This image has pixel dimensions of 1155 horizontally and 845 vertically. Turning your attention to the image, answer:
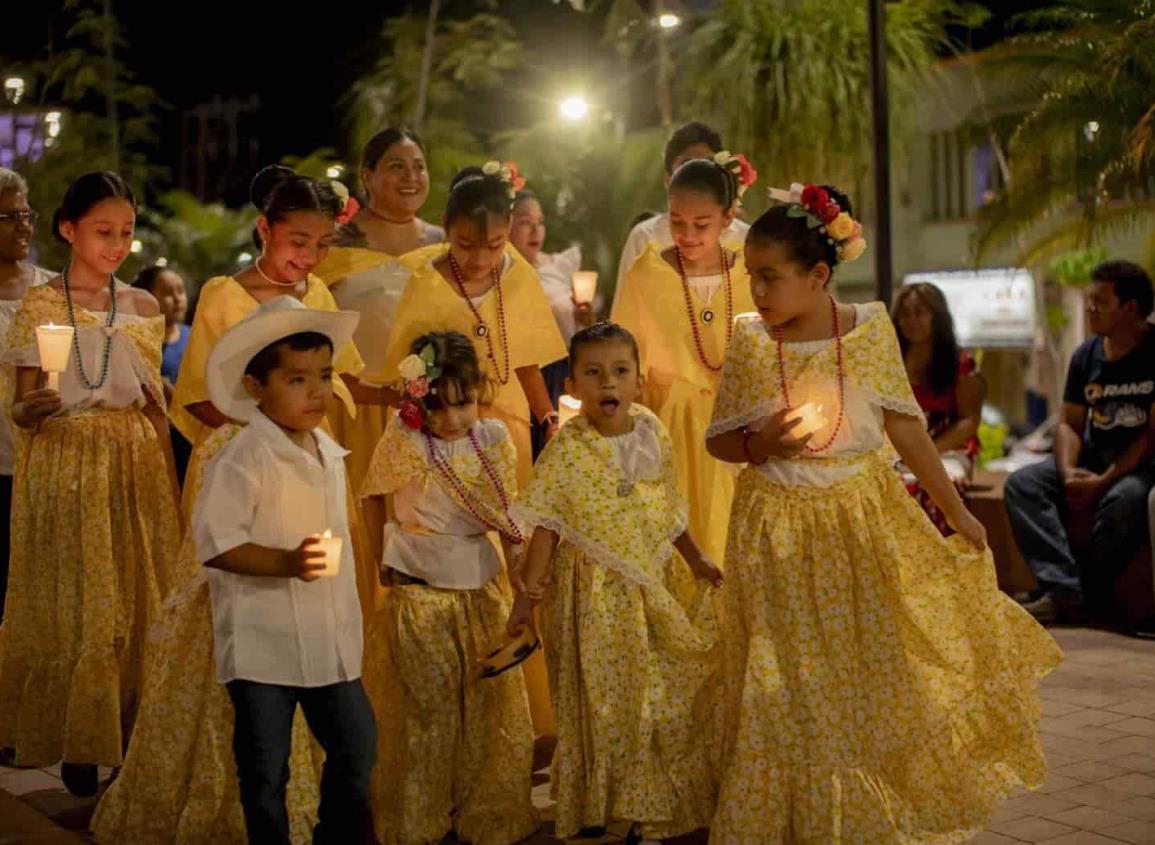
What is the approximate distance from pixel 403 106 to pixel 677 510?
943 inches

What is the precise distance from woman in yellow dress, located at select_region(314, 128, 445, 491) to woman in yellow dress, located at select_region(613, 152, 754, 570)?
1060 millimetres

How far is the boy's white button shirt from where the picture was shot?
15.8ft

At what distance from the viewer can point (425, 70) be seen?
27641 millimetres

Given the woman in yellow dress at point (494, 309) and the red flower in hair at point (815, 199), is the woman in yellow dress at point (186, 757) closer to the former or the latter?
the woman in yellow dress at point (494, 309)

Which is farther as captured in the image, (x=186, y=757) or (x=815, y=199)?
(x=186, y=757)

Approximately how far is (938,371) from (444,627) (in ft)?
15.9

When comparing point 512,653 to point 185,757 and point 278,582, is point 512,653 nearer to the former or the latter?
point 278,582

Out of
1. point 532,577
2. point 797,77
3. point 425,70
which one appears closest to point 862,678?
point 532,577

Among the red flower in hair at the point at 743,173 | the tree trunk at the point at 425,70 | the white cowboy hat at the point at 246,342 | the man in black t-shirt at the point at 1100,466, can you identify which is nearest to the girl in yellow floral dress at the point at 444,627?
the white cowboy hat at the point at 246,342

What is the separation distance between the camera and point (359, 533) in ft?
21.6

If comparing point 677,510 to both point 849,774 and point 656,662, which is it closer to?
point 656,662

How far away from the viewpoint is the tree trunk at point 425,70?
27.6 meters

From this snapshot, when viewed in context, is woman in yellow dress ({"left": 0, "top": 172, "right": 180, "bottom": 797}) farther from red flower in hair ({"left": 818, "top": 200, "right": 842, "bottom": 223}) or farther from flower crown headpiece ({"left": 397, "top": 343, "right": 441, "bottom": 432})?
red flower in hair ({"left": 818, "top": 200, "right": 842, "bottom": 223})

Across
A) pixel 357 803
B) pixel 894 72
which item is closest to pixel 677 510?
pixel 357 803
